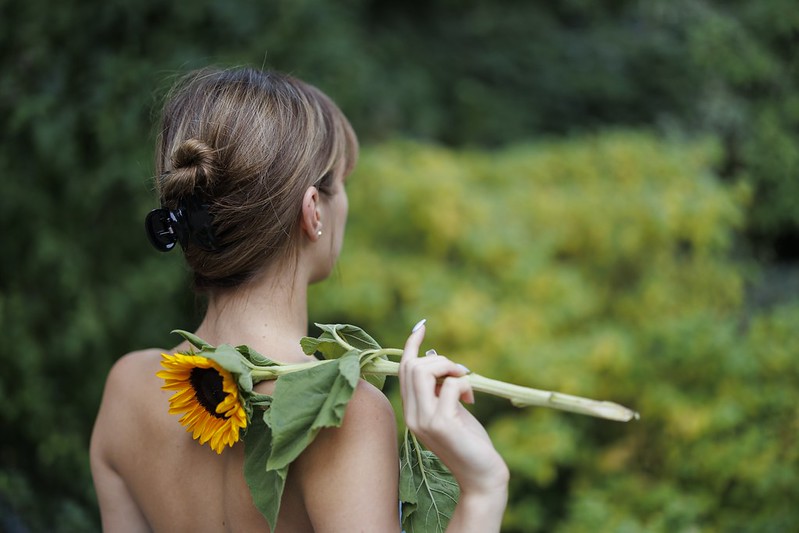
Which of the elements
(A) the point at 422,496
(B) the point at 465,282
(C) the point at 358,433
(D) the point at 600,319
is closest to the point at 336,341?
(C) the point at 358,433

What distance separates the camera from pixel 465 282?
4.12m

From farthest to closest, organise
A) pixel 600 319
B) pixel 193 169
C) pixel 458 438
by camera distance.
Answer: pixel 600 319, pixel 193 169, pixel 458 438

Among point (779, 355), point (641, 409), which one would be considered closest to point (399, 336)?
point (641, 409)

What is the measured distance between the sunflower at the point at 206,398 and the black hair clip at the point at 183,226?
0.21 metres

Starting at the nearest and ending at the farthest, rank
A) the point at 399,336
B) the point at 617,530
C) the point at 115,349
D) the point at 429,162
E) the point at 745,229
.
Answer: the point at 617,530 < the point at 115,349 < the point at 399,336 < the point at 429,162 < the point at 745,229

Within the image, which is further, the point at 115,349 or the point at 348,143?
the point at 115,349

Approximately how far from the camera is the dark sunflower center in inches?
53.7

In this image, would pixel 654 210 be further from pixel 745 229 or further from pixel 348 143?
pixel 348 143

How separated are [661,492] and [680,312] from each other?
113 centimetres

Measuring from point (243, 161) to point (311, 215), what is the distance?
0.51 ft

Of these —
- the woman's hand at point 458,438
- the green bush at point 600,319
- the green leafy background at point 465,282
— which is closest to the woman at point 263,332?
the woman's hand at point 458,438

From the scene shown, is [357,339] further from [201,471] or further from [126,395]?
[126,395]

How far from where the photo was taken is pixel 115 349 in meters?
3.63

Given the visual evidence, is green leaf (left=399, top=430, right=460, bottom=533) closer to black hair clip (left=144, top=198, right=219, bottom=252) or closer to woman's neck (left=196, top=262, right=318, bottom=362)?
woman's neck (left=196, top=262, right=318, bottom=362)
